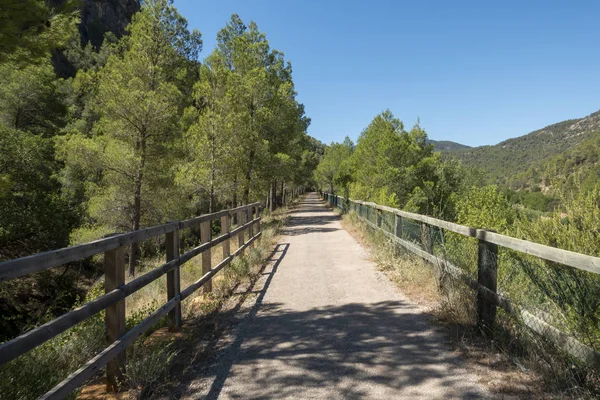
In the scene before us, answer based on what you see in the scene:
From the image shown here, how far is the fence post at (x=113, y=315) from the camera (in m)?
3.17

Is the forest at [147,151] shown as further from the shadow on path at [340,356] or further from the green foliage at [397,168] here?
the shadow on path at [340,356]

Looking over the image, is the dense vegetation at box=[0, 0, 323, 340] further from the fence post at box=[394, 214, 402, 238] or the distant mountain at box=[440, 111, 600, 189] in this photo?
the distant mountain at box=[440, 111, 600, 189]

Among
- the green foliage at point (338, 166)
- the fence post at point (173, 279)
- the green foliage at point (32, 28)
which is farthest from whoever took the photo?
the green foliage at point (338, 166)

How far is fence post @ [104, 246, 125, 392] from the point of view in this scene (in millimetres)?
3174

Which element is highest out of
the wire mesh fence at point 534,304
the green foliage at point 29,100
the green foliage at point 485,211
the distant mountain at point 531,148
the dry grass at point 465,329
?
the distant mountain at point 531,148

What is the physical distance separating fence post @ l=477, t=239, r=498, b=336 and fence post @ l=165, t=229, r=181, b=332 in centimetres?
353

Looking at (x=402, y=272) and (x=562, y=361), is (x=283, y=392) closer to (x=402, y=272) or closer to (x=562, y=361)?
(x=562, y=361)

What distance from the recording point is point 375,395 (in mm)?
3123

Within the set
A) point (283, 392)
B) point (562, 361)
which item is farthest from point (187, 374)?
point (562, 361)

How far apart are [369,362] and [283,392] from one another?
980 mm

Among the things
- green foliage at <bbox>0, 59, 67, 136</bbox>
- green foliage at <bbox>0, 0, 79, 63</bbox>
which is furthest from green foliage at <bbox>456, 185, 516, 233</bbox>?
green foliage at <bbox>0, 59, 67, 136</bbox>

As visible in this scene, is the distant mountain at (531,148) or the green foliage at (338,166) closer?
the green foliage at (338,166)

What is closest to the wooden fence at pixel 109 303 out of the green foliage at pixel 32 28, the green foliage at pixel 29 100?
the green foliage at pixel 32 28

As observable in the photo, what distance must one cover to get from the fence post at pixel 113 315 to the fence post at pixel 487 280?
354 cm
